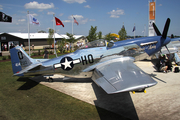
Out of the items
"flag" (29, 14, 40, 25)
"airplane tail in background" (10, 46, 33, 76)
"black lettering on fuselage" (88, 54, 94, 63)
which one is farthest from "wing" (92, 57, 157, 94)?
"flag" (29, 14, 40, 25)

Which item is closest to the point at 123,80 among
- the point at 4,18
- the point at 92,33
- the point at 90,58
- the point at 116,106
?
the point at 116,106

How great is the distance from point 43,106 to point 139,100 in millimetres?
4087

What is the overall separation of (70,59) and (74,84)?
185 cm

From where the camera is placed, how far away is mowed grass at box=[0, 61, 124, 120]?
4.78 meters

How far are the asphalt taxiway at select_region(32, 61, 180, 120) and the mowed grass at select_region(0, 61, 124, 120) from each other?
1.50 feet

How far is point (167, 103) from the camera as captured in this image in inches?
214

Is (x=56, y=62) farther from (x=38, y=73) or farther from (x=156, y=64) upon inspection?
(x=156, y=64)

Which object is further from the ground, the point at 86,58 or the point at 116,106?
the point at 86,58

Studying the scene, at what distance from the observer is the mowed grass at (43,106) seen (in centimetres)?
478

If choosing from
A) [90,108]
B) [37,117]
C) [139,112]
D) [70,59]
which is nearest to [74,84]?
[70,59]

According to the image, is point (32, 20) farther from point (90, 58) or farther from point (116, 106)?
point (116, 106)

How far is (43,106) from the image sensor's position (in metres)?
5.58

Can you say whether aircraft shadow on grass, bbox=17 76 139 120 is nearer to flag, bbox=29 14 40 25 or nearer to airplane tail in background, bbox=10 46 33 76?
airplane tail in background, bbox=10 46 33 76

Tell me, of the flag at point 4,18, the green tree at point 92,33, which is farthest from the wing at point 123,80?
the green tree at point 92,33
